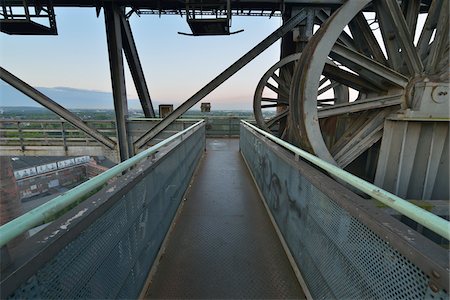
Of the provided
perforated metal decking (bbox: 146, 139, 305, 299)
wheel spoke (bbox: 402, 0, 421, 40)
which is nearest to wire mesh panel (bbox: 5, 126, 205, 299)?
perforated metal decking (bbox: 146, 139, 305, 299)

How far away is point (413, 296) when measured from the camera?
924 millimetres

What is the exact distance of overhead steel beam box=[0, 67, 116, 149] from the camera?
7366 millimetres

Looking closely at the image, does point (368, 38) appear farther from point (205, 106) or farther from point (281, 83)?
point (205, 106)

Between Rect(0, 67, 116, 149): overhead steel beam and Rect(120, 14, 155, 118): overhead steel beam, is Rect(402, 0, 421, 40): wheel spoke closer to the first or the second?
→ Rect(120, 14, 155, 118): overhead steel beam

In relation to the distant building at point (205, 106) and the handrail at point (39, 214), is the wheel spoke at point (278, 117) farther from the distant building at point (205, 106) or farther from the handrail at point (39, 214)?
the handrail at point (39, 214)

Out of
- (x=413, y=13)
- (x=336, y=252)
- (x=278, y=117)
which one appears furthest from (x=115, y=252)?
(x=413, y=13)

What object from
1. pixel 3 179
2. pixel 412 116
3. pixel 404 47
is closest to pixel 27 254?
pixel 412 116

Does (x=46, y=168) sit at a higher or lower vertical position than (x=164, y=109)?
lower

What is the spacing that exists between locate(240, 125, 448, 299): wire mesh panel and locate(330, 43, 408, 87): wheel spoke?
2881 millimetres

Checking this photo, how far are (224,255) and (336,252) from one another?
1381 millimetres

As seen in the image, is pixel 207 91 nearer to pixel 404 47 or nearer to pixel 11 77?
pixel 404 47

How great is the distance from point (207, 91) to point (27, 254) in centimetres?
703

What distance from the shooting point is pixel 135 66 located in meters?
9.92

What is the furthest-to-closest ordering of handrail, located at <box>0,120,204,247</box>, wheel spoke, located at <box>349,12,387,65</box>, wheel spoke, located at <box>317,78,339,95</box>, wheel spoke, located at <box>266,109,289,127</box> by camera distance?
wheel spoke, located at <box>266,109,289,127</box>, wheel spoke, located at <box>317,78,339,95</box>, wheel spoke, located at <box>349,12,387,65</box>, handrail, located at <box>0,120,204,247</box>
